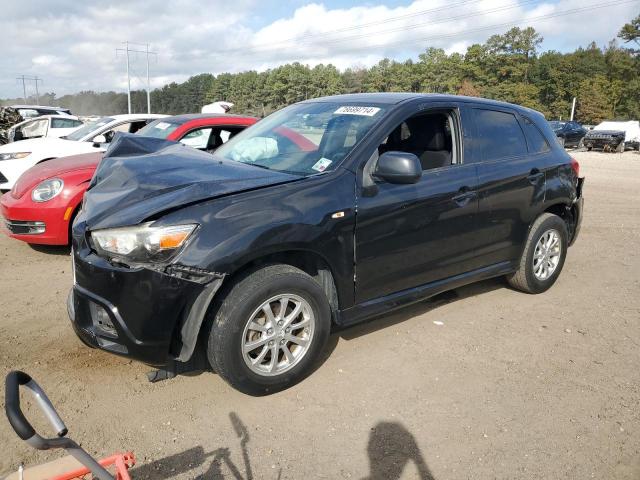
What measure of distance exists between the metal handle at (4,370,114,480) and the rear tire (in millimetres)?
4153

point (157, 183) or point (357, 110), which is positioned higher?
point (357, 110)

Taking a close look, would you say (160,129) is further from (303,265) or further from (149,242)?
(149,242)

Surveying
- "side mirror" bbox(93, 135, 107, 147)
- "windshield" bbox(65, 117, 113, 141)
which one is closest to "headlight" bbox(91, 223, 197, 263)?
"side mirror" bbox(93, 135, 107, 147)

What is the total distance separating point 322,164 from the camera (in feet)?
11.2

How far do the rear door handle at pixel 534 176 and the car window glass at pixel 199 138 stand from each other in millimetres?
4214

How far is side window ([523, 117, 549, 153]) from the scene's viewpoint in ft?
15.4

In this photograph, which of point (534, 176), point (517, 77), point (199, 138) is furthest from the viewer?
point (517, 77)

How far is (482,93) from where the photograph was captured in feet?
220

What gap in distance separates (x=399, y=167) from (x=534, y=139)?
83.2 inches

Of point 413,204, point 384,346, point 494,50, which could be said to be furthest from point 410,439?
point 494,50

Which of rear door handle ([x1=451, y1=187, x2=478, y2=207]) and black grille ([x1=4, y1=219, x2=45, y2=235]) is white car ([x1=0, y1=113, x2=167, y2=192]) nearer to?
black grille ([x1=4, y1=219, x2=45, y2=235])

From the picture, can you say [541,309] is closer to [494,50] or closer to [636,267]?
[636,267]

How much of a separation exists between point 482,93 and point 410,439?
7026 cm

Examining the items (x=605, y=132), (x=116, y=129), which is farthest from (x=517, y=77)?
(x=116, y=129)
